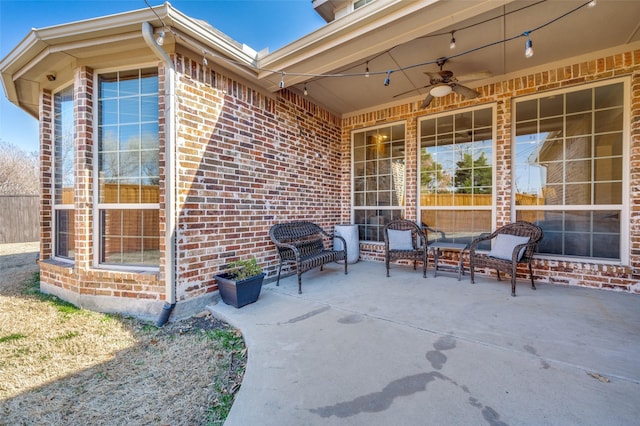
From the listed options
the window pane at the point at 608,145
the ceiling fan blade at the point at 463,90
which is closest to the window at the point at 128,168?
the ceiling fan blade at the point at 463,90

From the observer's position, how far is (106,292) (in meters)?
3.04

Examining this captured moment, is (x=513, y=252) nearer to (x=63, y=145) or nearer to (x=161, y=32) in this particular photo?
(x=161, y=32)

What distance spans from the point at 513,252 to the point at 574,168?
163 centimetres

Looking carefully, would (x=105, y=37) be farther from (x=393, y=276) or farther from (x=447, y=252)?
(x=447, y=252)

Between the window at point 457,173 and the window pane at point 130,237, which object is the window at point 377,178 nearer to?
the window at point 457,173

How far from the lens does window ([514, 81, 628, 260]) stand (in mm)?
3512

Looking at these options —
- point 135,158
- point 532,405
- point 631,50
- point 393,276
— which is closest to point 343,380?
point 532,405

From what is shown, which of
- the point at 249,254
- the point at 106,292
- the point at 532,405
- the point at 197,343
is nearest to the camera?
the point at 532,405

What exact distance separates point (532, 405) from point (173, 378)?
2.27m

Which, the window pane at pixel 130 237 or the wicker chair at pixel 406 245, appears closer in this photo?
the window pane at pixel 130 237

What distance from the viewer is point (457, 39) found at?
3.11 m

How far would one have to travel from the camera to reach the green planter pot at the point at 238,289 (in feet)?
9.61

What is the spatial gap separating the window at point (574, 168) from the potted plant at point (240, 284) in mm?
3965

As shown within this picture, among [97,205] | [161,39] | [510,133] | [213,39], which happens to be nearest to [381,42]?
[213,39]
